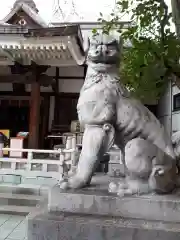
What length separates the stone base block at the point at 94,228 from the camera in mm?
1930

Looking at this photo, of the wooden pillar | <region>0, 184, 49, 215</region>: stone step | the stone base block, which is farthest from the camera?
the wooden pillar

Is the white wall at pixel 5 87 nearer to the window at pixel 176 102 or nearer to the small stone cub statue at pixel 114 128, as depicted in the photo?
the window at pixel 176 102

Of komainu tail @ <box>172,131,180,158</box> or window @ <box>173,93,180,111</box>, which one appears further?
window @ <box>173,93,180,111</box>

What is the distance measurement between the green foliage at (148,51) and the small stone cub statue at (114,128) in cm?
14

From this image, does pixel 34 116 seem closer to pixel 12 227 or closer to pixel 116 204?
pixel 12 227

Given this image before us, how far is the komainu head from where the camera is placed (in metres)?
2.26

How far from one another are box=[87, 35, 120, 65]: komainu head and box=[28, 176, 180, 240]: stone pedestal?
1005 mm

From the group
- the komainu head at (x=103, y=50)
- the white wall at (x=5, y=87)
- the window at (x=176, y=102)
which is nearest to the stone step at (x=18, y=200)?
the komainu head at (x=103, y=50)

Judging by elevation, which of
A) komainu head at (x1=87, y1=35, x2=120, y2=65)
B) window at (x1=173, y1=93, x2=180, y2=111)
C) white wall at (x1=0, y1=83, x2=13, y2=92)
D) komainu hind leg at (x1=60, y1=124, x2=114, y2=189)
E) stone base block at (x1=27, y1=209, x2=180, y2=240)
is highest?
white wall at (x1=0, y1=83, x2=13, y2=92)

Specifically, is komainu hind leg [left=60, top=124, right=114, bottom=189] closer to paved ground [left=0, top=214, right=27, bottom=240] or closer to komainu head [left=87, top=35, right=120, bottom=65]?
komainu head [left=87, top=35, right=120, bottom=65]

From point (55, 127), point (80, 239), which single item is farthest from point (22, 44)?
point (80, 239)

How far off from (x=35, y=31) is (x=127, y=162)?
6.10 m

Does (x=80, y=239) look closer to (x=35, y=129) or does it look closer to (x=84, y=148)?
(x=84, y=148)

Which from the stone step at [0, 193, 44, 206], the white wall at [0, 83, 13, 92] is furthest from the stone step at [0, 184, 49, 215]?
the white wall at [0, 83, 13, 92]
